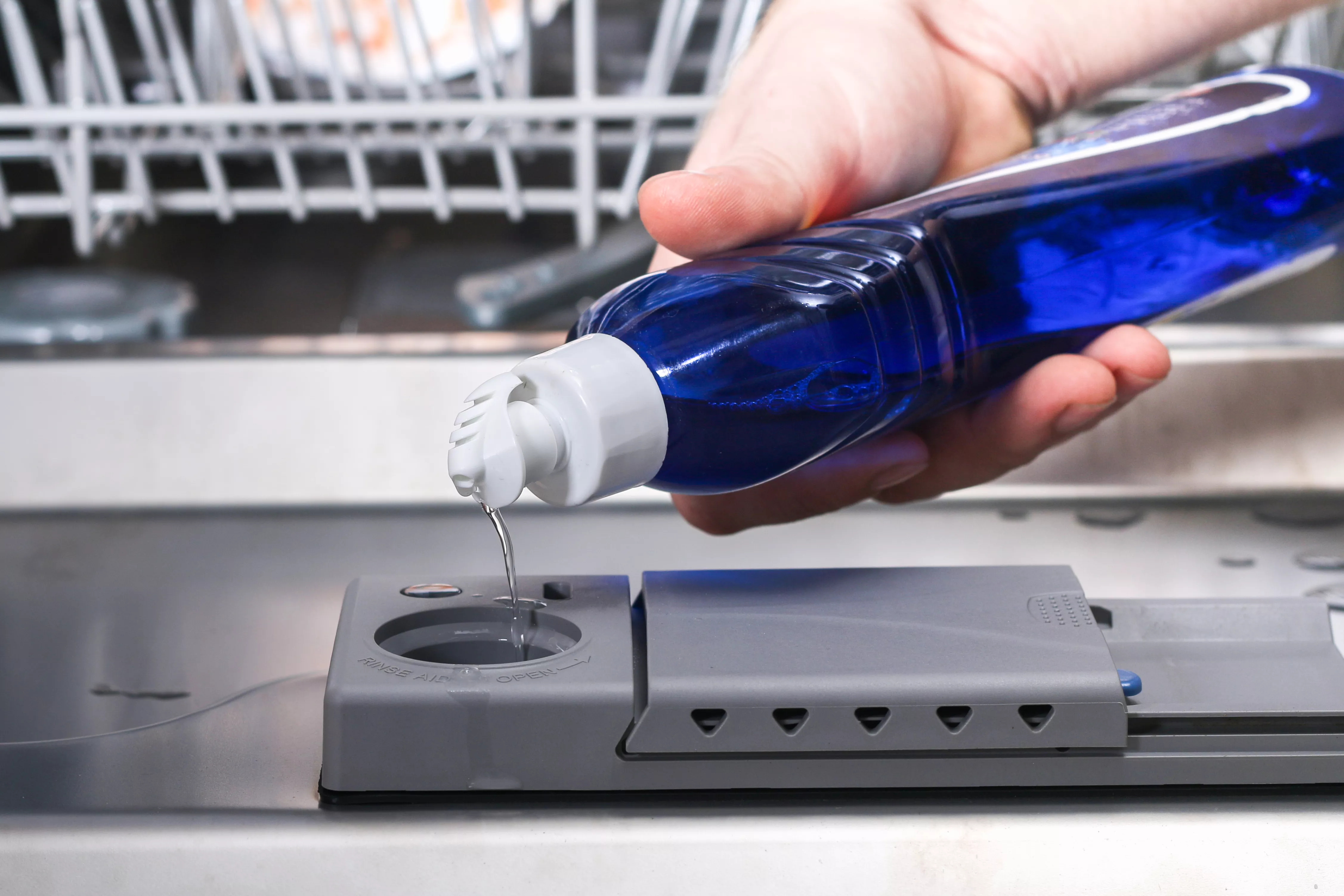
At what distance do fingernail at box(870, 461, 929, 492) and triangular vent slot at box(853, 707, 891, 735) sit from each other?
0.58ft

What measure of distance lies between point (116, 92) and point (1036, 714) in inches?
21.5

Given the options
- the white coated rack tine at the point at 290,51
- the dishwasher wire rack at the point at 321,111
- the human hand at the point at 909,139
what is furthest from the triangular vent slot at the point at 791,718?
the white coated rack tine at the point at 290,51

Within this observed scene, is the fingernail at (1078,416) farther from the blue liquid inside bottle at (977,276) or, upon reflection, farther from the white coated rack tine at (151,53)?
the white coated rack tine at (151,53)

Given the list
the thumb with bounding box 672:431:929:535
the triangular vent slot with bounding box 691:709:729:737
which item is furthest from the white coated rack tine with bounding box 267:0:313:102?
the triangular vent slot with bounding box 691:709:729:737

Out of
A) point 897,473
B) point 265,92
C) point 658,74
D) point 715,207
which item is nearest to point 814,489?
point 897,473

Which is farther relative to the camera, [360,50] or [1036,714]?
[360,50]

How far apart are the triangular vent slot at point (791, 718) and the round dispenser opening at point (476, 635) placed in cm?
7

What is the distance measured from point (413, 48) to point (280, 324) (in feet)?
0.67

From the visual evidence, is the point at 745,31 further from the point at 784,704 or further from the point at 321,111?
the point at 784,704

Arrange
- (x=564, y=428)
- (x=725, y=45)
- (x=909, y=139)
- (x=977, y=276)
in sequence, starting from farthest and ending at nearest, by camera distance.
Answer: (x=725, y=45)
(x=909, y=139)
(x=977, y=276)
(x=564, y=428)

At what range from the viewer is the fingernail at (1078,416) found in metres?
0.47

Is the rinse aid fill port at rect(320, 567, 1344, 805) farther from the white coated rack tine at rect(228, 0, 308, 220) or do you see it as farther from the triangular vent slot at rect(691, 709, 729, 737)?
the white coated rack tine at rect(228, 0, 308, 220)

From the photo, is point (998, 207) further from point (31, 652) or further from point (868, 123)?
point (31, 652)

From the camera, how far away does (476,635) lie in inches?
14.8
